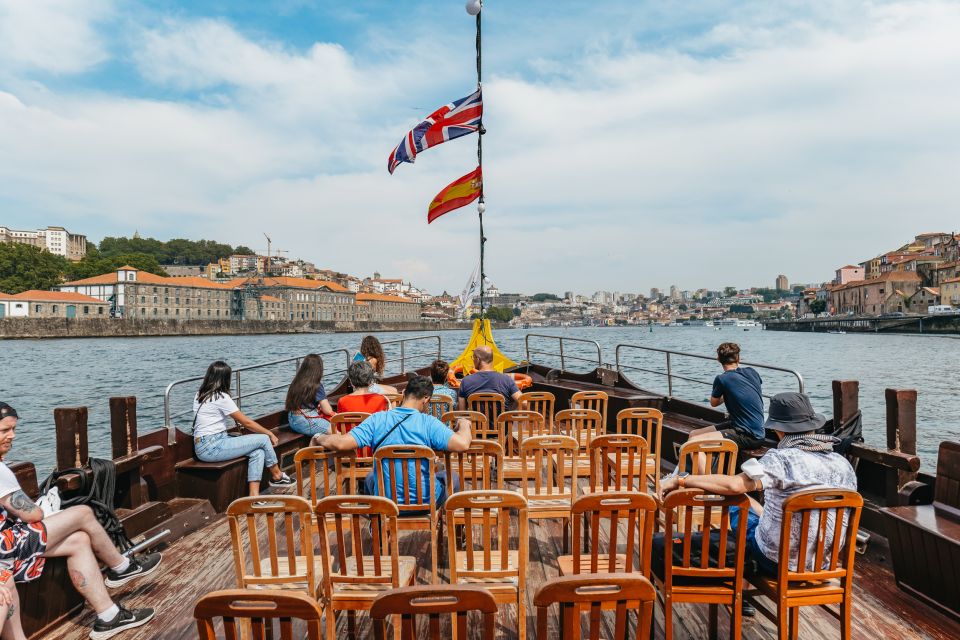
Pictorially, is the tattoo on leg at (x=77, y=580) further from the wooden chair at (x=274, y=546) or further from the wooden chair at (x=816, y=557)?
the wooden chair at (x=816, y=557)

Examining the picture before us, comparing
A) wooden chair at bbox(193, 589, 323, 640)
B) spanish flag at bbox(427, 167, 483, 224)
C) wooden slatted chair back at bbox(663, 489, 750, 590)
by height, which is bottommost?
wooden slatted chair back at bbox(663, 489, 750, 590)

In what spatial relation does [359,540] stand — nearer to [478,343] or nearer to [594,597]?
[594,597]

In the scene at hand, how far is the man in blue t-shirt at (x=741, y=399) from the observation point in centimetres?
495

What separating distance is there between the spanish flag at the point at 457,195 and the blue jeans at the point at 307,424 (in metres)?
4.58

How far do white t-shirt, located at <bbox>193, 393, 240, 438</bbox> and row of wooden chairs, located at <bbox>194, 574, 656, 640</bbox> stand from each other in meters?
3.54

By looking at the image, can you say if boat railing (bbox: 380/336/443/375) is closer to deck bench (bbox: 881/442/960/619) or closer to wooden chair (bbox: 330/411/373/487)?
wooden chair (bbox: 330/411/373/487)

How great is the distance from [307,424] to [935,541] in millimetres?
5492

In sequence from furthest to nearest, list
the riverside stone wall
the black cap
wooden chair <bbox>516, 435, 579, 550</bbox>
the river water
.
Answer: the riverside stone wall, the river water, wooden chair <bbox>516, 435, 579, 550</bbox>, the black cap

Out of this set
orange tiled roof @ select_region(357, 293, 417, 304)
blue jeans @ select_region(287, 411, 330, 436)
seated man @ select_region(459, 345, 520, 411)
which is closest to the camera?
blue jeans @ select_region(287, 411, 330, 436)

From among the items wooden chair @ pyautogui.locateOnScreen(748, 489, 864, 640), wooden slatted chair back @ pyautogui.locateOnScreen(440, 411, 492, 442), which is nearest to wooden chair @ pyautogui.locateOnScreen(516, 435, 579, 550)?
wooden slatted chair back @ pyautogui.locateOnScreen(440, 411, 492, 442)

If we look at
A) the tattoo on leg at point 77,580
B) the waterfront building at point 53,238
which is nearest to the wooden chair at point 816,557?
the tattoo on leg at point 77,580

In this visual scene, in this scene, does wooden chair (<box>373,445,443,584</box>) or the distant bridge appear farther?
the distant bridge

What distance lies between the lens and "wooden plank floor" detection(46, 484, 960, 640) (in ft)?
9.53

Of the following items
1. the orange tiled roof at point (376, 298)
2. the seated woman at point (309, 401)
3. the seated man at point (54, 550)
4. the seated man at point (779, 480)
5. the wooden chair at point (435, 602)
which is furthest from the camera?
the orange tiled roof at point (376, 298)
